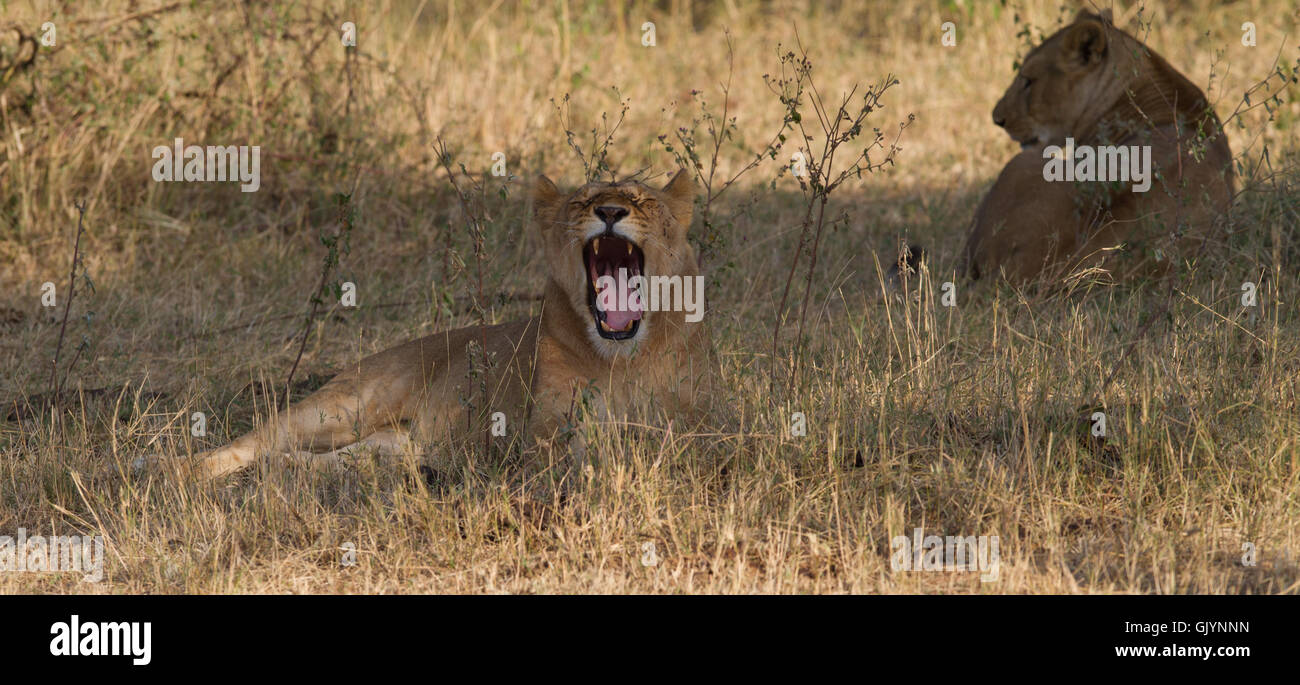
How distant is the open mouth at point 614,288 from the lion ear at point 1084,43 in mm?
3537

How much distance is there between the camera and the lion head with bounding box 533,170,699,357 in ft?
15.6

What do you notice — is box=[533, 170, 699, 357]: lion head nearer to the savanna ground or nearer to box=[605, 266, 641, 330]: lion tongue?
box=[605, 266, 641, 330]: lion tongue

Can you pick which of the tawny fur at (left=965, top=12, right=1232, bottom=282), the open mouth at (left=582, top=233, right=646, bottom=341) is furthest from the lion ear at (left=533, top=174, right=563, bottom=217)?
the tawny fur at (left=965, top=12, right=1232, bottom=282)

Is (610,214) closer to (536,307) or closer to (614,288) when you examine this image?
(614,288)

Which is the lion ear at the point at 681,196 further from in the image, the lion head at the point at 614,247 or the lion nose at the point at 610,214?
the lion nose at the point at 610,214

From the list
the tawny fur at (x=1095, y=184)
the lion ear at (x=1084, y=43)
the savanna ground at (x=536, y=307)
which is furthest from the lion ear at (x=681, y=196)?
the lion ear at (x=1084, y=43)

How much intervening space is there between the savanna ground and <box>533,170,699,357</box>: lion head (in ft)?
1.02

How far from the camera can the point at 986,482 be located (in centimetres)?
430

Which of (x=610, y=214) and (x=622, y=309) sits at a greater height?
(x=610, y=214)

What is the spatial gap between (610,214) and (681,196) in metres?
0.38

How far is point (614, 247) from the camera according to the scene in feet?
16.3

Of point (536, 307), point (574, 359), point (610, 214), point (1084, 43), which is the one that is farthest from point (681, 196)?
point (1084, 43)

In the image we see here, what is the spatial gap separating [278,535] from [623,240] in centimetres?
141

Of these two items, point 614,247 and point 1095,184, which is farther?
point 1095,184
